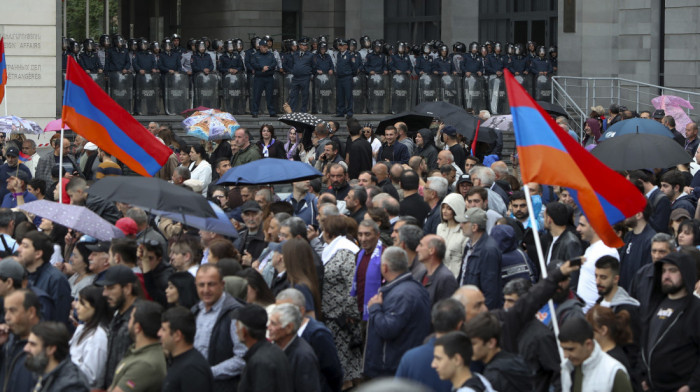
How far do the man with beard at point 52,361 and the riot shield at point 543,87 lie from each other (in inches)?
863

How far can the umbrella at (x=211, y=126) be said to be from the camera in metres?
18.5

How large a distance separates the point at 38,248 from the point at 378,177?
216 inches

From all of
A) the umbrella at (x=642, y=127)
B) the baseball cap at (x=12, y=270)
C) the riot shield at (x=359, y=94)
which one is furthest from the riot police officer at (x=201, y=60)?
the baseball cap at (x=12, y=270)

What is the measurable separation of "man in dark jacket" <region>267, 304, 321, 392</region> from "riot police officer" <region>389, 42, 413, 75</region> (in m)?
20.3

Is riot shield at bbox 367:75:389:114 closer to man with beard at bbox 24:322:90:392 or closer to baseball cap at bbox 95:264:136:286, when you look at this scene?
baseball cap at bbox 95:264:136:286

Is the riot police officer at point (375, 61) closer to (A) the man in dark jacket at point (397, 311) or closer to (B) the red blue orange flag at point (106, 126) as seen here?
(B) the red blue orange flag at point (106, 126)

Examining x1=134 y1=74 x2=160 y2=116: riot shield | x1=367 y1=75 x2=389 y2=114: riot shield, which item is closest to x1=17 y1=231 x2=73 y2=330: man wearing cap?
x1=134 y1=74 x2=160 y2=116: riot shield

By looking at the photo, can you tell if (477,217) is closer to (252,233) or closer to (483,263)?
(483,263)

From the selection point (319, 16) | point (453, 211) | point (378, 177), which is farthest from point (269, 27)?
point (453, 211)

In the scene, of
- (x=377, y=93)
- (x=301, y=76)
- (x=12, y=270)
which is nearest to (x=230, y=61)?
(x=301, y=76)

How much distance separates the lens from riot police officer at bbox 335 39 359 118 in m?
27.5

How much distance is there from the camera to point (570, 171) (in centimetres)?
873

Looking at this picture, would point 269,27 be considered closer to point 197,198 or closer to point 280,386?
point 197,198

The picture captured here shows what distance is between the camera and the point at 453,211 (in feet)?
37.0
